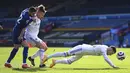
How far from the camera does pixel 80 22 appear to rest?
42531 mm

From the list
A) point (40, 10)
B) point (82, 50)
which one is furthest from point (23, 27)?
point (82, 50)

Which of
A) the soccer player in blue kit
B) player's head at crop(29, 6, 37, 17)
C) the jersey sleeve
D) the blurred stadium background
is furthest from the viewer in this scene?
the blurred stadium background

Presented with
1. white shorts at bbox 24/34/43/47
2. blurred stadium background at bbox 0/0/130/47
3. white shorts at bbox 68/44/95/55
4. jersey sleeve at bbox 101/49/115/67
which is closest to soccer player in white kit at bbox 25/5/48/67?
white shorts at bbox 24/34/43/47

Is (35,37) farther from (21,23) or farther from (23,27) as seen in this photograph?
(21,23)

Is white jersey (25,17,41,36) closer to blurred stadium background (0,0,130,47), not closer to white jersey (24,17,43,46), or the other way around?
white jersey (24,17,43,46)

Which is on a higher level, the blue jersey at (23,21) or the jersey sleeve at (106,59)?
the blue jersey at (23,21)

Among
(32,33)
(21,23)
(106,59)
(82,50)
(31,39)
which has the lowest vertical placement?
(106,59)

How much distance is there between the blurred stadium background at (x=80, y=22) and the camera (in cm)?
3735

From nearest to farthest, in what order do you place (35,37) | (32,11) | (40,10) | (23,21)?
(32,11), (23,21), (40,10), (35,37)

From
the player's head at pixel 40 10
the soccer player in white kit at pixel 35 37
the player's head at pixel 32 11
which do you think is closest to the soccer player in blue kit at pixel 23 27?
the player's head at pixel 32 11

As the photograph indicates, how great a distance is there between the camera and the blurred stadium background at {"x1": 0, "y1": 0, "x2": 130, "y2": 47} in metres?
37.4

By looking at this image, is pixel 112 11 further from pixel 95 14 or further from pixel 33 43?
pixel 33 43

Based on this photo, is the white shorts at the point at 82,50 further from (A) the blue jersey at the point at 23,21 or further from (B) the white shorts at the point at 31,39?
(A) the blue jersey at the point at 23,21

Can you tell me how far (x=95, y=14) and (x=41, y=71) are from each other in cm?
3311
